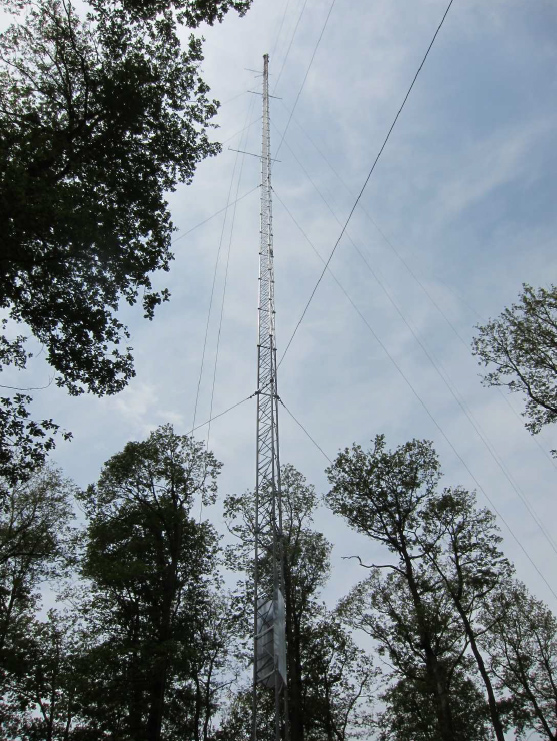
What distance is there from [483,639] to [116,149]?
31308 millimetres

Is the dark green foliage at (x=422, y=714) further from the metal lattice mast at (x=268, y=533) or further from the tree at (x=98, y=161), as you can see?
the tree at (x=98, y=161)

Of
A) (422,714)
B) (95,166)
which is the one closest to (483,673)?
(422,714)

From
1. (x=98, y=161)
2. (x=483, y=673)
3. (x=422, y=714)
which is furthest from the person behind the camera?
(x=422, y=714)

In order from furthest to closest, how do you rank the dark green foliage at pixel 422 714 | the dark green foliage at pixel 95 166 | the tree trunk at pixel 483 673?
the dark green foliage at pixel 422 714
the tree trunk at pixel 483 673
the dark green foliage at pixel 95 166

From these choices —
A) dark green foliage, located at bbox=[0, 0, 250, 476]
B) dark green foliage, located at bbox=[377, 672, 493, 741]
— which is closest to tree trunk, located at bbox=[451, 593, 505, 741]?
dark green foliage, located at bbox=[377, 672, 493, 741]

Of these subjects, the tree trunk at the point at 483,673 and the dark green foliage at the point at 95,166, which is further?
the tree trunk at the point at 483,673

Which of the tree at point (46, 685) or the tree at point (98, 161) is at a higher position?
the tree at point (98, 161)

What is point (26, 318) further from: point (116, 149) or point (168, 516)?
point (168, 516)

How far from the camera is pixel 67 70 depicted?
36.7ft

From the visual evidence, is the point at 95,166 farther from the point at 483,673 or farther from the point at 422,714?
the point at 422,714

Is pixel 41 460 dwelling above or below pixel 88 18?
below

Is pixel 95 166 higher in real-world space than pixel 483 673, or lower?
higher

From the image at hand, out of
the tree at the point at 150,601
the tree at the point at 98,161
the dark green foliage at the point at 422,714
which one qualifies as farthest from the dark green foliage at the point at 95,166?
the dark green foliage at the point at 422,714

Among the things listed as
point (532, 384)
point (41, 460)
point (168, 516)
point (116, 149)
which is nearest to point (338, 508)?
point (168, 516)
